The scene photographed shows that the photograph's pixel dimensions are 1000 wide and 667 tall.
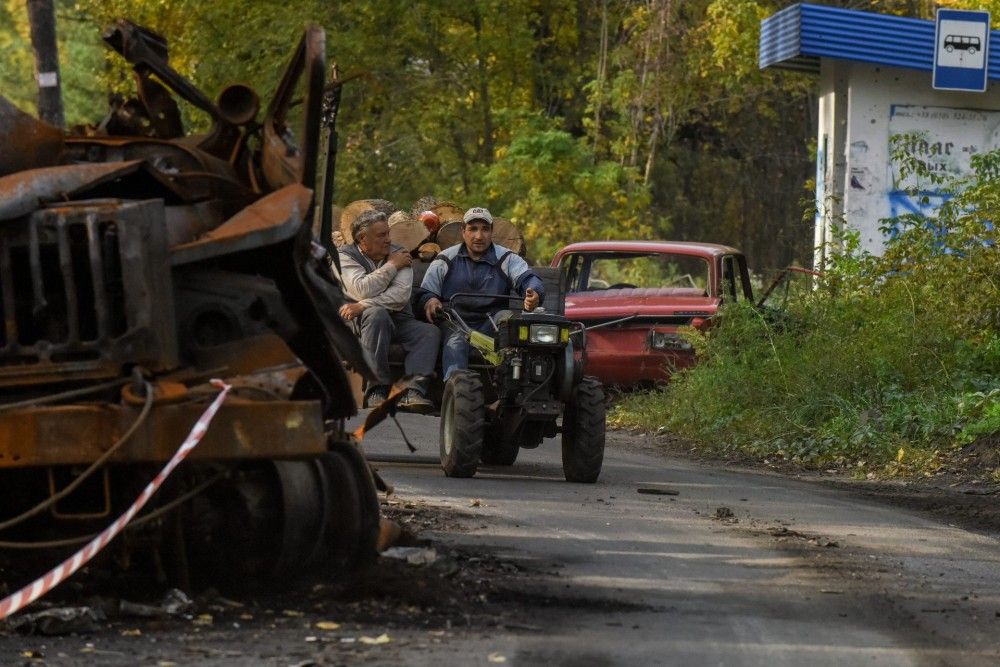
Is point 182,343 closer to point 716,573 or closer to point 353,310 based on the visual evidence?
point 716,573

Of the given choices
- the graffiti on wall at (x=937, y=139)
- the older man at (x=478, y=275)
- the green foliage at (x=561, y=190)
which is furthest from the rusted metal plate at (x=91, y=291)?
the green foliage at (x=561, y=190)

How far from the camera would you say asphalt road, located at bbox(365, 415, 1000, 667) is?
698 cm

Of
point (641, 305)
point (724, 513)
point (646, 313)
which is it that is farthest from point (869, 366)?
point (724, 513)

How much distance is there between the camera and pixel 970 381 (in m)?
15.8

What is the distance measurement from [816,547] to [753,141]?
2638 centimetres

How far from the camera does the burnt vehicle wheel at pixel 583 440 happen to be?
13.2 meters

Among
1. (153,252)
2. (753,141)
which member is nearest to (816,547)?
(153,252)

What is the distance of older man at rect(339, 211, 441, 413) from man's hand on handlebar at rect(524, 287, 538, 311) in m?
0.66

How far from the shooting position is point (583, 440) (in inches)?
521

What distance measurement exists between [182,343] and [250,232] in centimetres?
52

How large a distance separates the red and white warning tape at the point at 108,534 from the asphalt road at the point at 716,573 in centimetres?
108

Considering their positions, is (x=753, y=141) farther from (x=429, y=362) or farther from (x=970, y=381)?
(x=429, y=362)

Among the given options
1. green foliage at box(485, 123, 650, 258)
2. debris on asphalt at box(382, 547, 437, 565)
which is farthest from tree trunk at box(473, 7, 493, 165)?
debris on asphalt at box(382, 547, 437, 565)

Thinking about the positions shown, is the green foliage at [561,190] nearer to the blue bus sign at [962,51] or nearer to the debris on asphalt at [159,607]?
the blue bus sign at [962,51]
